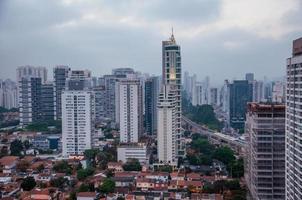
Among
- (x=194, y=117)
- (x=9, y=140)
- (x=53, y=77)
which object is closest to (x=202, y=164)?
(x=9, y=140)

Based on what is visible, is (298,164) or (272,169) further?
(272,169)

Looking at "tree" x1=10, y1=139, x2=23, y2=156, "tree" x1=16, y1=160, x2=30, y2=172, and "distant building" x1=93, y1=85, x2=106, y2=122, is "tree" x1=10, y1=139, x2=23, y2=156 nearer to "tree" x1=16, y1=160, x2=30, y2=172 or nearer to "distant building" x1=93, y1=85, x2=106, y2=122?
"tree" x1=16, y1=160, x2=30, y2=172

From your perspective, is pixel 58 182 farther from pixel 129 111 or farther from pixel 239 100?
pixel 239 100

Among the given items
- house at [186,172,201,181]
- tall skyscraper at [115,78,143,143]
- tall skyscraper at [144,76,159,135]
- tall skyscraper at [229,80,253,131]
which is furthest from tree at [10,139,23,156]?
tall skyscraper at [229,80,253,131]

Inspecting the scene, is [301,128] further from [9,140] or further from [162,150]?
[9,140]

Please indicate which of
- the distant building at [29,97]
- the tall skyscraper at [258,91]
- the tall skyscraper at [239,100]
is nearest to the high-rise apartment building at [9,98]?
the distant building at [29,97]

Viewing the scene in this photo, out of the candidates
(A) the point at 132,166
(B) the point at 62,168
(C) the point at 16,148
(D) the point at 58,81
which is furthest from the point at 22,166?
(D) the point at 58,81
